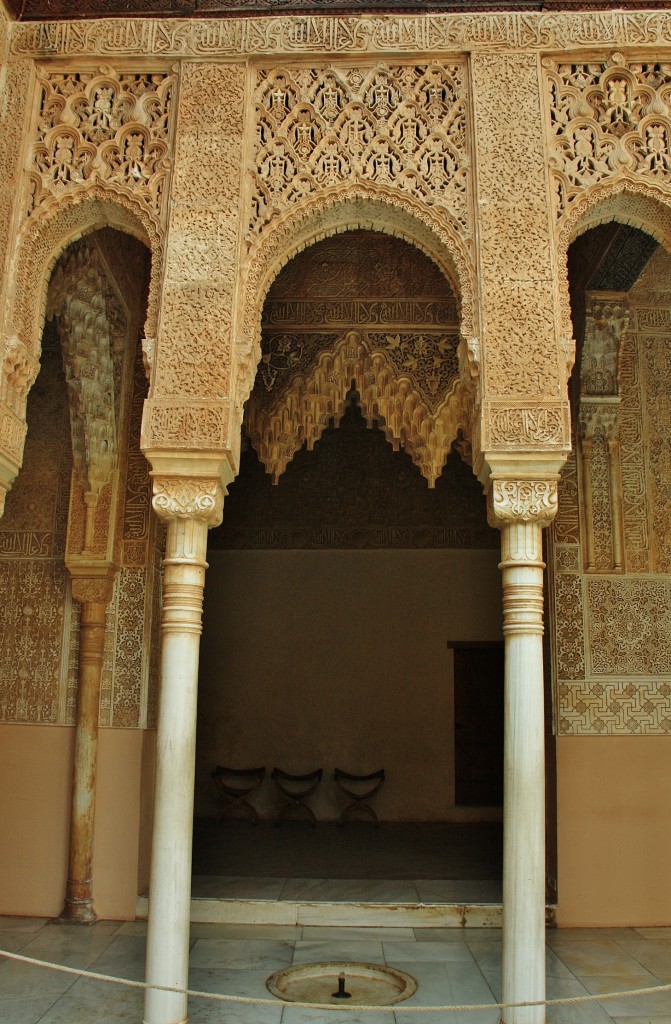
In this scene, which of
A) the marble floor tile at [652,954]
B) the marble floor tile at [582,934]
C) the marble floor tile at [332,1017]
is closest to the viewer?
the marble floor tile at [332,1017]

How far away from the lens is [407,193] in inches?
163

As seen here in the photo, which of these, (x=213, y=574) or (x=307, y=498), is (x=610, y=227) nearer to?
(x=307, y=498)

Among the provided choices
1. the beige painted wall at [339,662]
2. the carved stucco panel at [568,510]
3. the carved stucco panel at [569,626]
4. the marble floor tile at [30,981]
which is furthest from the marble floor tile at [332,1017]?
the beige painted wall at [339,662]

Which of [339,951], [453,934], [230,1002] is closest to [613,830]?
[453,934]

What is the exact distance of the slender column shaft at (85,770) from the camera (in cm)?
561

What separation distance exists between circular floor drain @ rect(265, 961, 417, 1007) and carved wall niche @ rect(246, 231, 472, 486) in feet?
9.35

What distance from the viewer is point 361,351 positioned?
6.00 metres

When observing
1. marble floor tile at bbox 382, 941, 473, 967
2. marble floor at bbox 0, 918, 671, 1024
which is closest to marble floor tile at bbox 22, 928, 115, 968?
marble floor at bbox 0, 918, 671, 1024

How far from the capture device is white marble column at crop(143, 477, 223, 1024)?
3.58m

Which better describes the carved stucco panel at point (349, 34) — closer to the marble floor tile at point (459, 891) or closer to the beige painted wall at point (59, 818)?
the beige painted wall at point (59, 818)

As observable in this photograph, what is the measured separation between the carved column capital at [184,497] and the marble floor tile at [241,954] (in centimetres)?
249

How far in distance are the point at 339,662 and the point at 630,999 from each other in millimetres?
5056

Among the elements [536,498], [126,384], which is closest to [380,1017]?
[536,498]

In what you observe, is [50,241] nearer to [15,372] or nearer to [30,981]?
[15,372]
